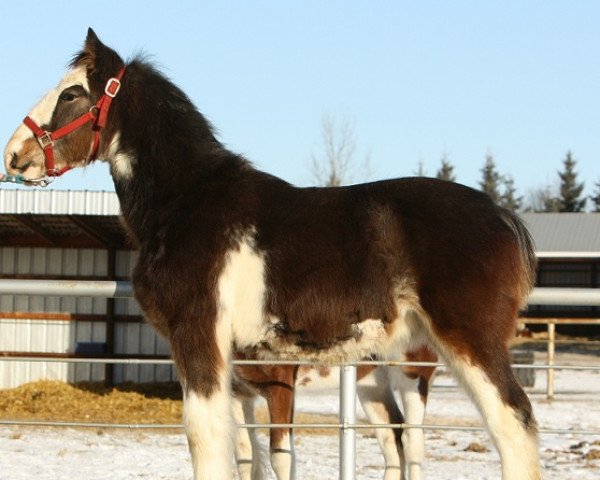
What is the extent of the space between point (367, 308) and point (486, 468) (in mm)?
5425

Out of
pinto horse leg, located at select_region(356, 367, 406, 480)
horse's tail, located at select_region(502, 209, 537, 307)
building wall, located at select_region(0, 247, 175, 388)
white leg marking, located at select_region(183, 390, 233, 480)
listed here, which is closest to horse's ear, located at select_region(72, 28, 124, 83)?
white leg marking, located at select_region(183, 390, 233, 480)

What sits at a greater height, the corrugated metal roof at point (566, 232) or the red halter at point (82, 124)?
the corrugated metal roof at point (566, 232)

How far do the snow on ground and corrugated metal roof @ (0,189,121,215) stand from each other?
151 inches

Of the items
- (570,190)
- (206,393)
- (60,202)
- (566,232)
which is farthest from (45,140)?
(570,190)

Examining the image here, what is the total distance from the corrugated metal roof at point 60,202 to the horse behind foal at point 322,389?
780 cm

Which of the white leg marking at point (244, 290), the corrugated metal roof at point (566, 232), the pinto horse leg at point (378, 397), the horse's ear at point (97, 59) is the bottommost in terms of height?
the pinto horse leg at point (378, 397)

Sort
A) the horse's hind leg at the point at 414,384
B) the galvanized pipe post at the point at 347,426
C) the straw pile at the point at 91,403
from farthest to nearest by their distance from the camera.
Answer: the straw pile at the point at 91,403
the horse's hind leg at the point at 414,384
the galvanized pipe post at the point at 347,426

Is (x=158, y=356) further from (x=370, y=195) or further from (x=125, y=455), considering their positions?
(x=370, y=195)

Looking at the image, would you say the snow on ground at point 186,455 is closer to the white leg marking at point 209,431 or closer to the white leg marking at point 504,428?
the white leg marking at point 209,431

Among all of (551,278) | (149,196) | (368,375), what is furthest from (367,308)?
(551,278)

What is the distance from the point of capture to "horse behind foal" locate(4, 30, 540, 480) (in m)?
4.28

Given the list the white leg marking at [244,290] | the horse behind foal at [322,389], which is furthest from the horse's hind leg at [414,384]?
the white leg marking at [244,290]

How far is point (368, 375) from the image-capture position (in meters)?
7.45

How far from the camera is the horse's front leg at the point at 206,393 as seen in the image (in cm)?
442
